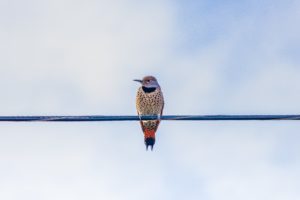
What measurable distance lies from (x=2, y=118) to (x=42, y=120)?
36 centimetres

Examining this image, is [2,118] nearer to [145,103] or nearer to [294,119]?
[294,119]

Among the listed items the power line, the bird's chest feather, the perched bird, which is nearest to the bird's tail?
the perched bird

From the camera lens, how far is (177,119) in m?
5.75

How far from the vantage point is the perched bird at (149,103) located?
10523mm

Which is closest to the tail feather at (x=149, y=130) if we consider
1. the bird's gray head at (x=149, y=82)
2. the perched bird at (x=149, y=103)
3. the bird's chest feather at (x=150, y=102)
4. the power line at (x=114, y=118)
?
the perched bird at (x=149, y=103)

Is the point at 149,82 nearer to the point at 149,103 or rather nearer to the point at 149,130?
the point at 149,103

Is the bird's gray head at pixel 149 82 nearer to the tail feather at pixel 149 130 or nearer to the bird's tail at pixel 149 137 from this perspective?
the tail feather at pixel 149 130

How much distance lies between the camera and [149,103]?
10.6 meters

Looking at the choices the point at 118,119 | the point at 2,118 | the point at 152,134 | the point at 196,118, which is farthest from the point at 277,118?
the point at 152,134

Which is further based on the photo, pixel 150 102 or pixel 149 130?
pixel 150 102

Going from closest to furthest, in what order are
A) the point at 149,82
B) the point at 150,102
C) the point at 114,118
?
the point at 114,118, the point at 150,102, the point at 149,82

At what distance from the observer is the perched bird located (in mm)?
10523

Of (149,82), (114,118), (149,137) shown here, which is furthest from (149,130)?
(114,118)

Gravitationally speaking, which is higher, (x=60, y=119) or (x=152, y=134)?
(x=60, y=119)
